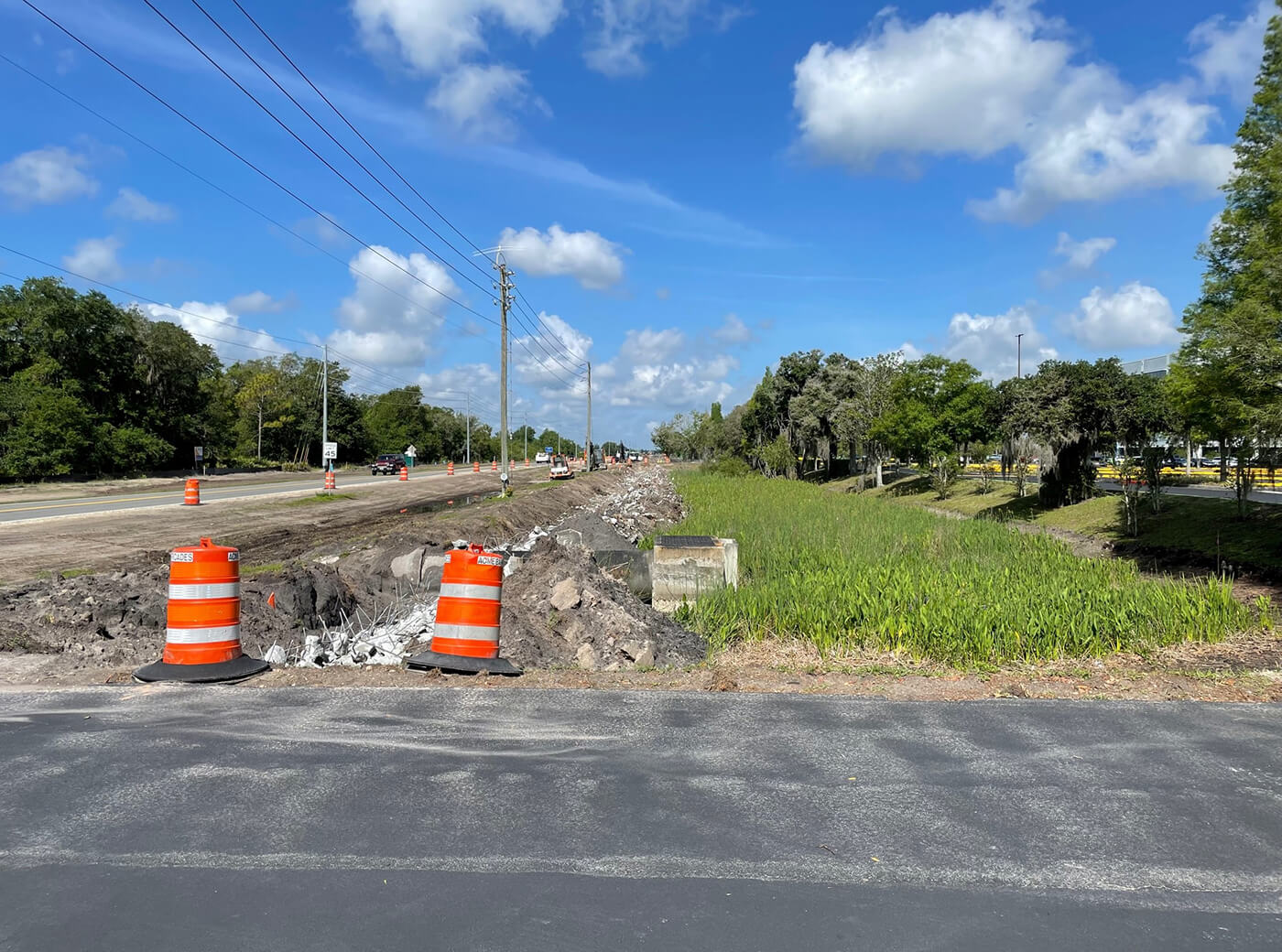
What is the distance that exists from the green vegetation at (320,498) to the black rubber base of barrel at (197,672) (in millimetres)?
24479

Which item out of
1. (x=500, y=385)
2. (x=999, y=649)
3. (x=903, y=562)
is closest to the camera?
(x=999, y=649)

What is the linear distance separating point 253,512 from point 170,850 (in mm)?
25148

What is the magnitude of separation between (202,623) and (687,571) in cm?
734

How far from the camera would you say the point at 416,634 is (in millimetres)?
9898

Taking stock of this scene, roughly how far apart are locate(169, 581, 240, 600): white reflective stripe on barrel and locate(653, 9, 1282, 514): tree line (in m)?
16.7

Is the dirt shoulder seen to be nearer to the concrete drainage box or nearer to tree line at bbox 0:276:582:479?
the concrete drainage box

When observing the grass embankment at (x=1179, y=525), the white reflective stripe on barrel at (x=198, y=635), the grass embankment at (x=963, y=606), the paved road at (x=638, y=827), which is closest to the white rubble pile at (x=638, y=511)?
the grass embankment at (x=963, y=606)

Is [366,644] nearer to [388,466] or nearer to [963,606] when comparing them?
[963,606]

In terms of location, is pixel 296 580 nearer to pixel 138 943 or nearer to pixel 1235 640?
pixel 138 943

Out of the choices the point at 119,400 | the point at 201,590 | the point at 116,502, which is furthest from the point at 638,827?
the point at 119,400

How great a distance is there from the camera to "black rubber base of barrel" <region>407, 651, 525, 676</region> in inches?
315

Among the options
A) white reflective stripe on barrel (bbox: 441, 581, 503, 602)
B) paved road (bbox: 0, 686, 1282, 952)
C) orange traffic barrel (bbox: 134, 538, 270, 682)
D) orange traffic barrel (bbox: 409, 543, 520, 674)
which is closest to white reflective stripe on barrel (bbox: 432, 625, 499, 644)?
orange traffic barrel (bbox: 409, 543, 520, 674)

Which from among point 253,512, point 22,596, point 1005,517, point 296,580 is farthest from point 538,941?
point 1005,517

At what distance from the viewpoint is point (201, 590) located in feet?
26.1
